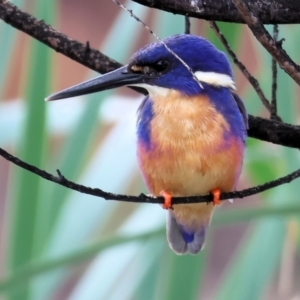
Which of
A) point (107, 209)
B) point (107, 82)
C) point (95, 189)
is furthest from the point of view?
point (107, 209)

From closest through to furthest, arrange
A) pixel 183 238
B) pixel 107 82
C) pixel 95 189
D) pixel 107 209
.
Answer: pixel 95 189 → pixel 107 82 → pixel 183 238 → pixel 107 209

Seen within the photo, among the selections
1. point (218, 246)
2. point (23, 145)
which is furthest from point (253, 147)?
point (218, 246)

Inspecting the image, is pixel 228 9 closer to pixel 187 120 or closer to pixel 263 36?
pixel 263 36

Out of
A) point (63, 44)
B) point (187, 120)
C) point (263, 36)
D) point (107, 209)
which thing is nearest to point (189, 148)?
point (187, 120)

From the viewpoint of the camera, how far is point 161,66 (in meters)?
0.82

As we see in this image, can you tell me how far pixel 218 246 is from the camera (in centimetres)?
333

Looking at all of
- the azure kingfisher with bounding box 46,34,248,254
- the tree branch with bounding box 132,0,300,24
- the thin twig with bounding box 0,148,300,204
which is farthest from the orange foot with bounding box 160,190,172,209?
the tree branch with bounding box 132,0,300,24

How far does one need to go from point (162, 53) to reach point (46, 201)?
447 millimetres

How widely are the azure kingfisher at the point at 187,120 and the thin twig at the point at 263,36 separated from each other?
0.28 m

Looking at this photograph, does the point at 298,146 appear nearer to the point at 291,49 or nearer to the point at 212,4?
the point at 212,4

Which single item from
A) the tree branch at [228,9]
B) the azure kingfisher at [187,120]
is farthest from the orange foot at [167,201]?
the tree branch at [228,9]

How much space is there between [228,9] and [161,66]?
0.90 ft

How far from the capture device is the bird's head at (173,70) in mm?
772

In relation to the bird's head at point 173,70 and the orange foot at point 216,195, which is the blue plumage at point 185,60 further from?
the orange foot at point 216,195
